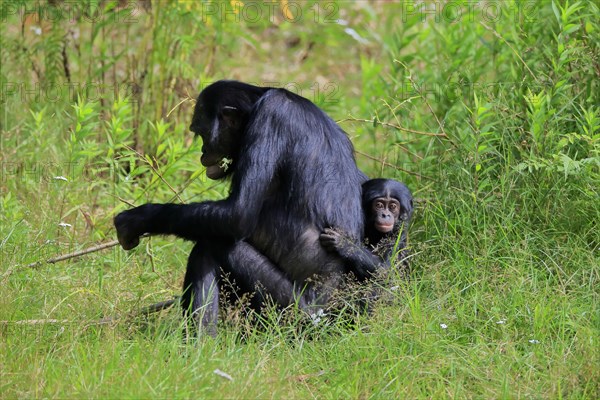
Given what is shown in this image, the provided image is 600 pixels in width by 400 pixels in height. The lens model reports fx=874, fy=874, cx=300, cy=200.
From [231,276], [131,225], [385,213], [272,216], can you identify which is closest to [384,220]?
[385,213]

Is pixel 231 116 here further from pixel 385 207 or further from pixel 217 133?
pixel 385 207

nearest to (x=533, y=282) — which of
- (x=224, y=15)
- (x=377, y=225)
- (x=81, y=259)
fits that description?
(x=377, y=225)

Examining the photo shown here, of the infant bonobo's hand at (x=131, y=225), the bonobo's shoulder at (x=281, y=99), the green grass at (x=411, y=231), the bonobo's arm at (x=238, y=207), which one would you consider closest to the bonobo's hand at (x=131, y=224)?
the infant bonobo's hand at (x=131, y=225)

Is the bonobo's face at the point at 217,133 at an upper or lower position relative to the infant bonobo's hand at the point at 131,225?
upper

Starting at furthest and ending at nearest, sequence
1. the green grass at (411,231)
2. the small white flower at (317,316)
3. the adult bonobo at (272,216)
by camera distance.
Result: the adult bonobo at (272,216) → the small white flower at (317,316) → the green grass at (411,231)

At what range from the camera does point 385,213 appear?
5.40 meters

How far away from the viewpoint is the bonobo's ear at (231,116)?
207 inches

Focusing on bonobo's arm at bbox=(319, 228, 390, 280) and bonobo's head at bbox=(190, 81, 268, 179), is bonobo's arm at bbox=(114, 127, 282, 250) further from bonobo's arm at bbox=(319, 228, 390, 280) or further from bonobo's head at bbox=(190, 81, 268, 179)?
bonobo's arm at bbox=(319, 228, 390, 280)

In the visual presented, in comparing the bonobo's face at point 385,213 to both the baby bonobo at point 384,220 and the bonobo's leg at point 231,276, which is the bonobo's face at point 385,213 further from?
the bonobo's leg at point 231,276

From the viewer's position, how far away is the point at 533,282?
5078 mm

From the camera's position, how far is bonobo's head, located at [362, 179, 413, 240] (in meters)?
5.40

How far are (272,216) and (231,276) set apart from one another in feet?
1.40

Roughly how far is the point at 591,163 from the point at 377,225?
1.49m

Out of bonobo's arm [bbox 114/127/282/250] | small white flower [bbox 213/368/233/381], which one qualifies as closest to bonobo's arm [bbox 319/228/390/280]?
bonobo's arm [bbox 114/127/282/250]
